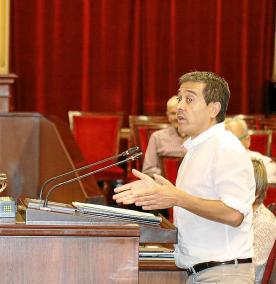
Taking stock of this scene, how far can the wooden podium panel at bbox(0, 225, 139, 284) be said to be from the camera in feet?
6.88

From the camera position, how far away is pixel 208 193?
237cm

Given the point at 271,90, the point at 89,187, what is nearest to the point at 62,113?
the point at 271,90

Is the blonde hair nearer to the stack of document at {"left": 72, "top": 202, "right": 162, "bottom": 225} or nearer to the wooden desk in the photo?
the wooden desk

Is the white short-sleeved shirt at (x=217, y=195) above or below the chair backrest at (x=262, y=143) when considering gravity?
above

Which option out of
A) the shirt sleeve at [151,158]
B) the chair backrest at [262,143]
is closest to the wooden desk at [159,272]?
the shirt sleeve at [151,158]

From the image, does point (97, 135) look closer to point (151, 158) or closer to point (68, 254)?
point (151, 158)

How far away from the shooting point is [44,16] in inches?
364

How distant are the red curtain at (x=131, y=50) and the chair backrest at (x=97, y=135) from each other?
4.80ft

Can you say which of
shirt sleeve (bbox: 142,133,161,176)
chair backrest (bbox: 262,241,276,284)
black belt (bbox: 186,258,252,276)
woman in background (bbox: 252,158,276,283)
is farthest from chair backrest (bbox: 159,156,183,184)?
black belt (bbox: 186,258,252,276)

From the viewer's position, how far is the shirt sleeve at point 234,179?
2301mm

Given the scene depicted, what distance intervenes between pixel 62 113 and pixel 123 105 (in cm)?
72

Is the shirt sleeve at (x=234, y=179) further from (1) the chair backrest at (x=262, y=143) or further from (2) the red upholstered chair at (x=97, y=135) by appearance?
(2) the red upholstered chair at (x=97, y=135)

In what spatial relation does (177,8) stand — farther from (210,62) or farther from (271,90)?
(271,90)

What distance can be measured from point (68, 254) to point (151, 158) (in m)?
4.46
